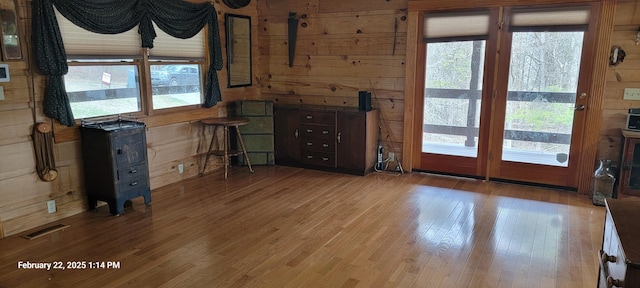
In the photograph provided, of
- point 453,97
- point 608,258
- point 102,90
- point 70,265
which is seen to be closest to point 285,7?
point 453,97

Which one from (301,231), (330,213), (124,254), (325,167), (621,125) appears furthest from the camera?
(325,167)

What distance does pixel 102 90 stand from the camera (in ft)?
13.2

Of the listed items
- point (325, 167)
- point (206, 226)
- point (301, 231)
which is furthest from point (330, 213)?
point (325, 167)

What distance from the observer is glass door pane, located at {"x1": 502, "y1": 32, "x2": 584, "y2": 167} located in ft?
14.2

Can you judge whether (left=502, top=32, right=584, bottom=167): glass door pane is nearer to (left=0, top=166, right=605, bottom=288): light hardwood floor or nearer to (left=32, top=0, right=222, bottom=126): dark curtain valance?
(left=0, top=166, right=605, bottom=288): light hardwood floor

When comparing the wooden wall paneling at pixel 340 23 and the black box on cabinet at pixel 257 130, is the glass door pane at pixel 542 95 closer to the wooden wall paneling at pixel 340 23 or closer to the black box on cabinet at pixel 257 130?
the wooden wall paneling at pixel 340 23

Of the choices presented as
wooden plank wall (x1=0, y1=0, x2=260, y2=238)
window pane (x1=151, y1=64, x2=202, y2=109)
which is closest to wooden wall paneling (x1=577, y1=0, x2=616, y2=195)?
window pane (x1=151, y1=64, x2=202, y2=109)

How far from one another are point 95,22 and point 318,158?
2.79 meters

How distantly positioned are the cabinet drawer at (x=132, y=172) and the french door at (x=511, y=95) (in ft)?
10.1

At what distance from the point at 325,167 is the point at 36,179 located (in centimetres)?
299

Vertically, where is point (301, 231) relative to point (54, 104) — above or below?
below

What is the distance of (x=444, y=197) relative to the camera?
4.33 meters

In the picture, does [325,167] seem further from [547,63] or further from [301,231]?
[547,63]

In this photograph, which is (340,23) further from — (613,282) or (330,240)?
(613,282)
